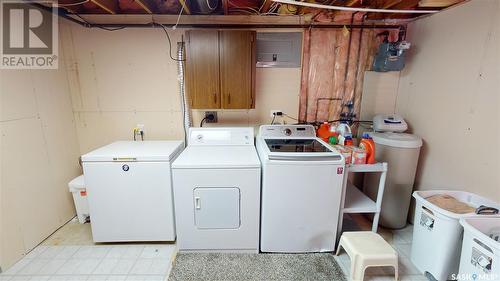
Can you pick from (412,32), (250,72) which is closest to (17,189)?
(250,72)

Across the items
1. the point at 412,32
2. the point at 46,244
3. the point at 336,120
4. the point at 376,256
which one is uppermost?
the point at 412,32

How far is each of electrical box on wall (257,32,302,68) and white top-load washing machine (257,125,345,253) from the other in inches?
41.9

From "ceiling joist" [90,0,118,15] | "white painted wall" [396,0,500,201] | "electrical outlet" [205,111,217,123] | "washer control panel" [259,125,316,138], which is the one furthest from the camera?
"electrical outlet" [205,111,217,123]

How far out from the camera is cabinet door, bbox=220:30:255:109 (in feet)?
7.50

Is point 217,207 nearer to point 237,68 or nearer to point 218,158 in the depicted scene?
point 218,158

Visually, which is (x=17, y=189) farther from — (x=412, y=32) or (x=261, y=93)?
(x=412, y=32)

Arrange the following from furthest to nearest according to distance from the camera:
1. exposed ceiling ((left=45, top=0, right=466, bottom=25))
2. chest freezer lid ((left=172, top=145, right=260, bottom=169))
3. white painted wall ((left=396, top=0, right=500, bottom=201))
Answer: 1. exposed ceiling ((left=45, top=0, right=466, bottom=25))
2. chest freezer lid ((left=172, top=145, right=260, bottom=169))
3. white painted wall ((left=396, top=0, right=500, bottom=201))

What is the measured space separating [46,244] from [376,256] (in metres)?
3.01

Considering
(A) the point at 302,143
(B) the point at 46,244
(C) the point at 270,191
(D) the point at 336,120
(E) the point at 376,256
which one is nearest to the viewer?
(E) the point at 376,256

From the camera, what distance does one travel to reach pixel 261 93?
2725mm

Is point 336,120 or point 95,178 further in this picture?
point 336,120

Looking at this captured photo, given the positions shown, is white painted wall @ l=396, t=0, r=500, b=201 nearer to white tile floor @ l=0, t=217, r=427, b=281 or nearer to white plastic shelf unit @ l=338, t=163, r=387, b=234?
white plastic shelf unit @ l=338, t=163, r=387, b=234

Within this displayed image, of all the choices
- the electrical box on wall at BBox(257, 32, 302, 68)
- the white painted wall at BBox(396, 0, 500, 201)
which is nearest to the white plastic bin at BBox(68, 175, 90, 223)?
the electrical box on wall at BBox(257, 32, 302, 68)

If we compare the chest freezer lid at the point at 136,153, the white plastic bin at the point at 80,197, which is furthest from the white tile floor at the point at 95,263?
the chest freezer lid at the point at 136,153
